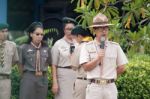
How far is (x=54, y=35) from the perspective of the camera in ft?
45.8

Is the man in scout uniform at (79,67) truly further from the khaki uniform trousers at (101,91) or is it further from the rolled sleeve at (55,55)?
the rolled sleeve at (55,55)

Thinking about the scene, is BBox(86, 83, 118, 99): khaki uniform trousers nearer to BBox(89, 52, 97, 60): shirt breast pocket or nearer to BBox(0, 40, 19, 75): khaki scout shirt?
BBox(89, 52, 97, 60): shirt breast pocket

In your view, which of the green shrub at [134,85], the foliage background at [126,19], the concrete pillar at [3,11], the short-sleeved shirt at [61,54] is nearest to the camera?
the foliage background at [126,19]

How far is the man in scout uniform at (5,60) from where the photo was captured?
8.49m

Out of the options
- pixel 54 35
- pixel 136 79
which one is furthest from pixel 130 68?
pixel 54 35

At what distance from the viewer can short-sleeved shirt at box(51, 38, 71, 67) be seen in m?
8.73

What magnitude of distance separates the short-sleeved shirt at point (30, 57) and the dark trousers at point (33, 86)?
121mm

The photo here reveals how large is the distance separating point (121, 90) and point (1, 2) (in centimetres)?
519

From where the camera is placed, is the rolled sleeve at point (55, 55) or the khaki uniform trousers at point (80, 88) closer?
the khaki uniform trousers at point (80, 88)

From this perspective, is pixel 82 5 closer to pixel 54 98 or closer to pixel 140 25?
pixel 140 25

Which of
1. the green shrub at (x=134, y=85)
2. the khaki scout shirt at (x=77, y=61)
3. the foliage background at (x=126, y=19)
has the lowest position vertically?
the green shrub at (x=134, y=85)

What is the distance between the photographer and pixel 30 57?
8594 mm

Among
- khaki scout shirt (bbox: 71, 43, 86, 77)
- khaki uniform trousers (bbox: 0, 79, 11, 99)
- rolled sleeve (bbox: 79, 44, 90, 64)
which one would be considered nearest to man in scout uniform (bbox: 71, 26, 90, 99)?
khaki scout shirt (bbox: 71, 43, 86, 77)

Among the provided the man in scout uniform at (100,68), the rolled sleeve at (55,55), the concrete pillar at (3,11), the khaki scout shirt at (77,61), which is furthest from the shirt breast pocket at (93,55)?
the concrete pillar at (3,11)
